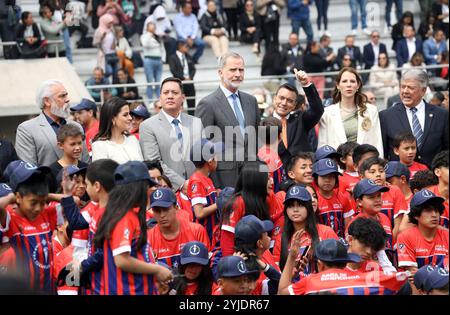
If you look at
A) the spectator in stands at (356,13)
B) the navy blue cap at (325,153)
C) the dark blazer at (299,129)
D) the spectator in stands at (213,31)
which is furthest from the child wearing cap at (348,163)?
the spectator in stands at (356,13)

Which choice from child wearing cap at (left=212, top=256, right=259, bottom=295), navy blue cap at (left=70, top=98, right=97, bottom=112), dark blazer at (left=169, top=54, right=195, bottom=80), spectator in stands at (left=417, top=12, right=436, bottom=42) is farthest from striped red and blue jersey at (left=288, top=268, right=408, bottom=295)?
spectator in stands at (left=417, top=12, right=436, bottom=42)

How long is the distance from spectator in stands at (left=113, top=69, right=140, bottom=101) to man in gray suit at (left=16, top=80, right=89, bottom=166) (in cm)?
715

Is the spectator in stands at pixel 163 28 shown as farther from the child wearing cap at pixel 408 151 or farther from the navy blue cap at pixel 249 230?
the navy blue cap at pixel 249 230

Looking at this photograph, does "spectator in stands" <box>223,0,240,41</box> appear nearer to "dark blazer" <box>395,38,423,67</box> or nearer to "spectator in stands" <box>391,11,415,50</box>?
"spectator in stands" <box>391,11,415,50</box>

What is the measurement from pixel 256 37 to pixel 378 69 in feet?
9.83

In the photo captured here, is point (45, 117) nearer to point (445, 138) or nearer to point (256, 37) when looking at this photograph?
point (445, 138)

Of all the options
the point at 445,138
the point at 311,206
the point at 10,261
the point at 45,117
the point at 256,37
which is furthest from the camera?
the point at 256,37

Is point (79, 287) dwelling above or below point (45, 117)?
below

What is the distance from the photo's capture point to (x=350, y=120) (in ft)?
35.8

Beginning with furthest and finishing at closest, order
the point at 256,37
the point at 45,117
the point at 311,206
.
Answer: the point at 256,37
the point at 45,117
the point at 311,206

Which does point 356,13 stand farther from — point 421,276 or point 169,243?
point 421,276

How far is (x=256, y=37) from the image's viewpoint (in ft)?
67.3

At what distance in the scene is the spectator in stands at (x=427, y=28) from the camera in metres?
20.4

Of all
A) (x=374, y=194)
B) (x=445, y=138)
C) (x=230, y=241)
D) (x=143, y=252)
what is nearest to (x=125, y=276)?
(x=143, y=252)
